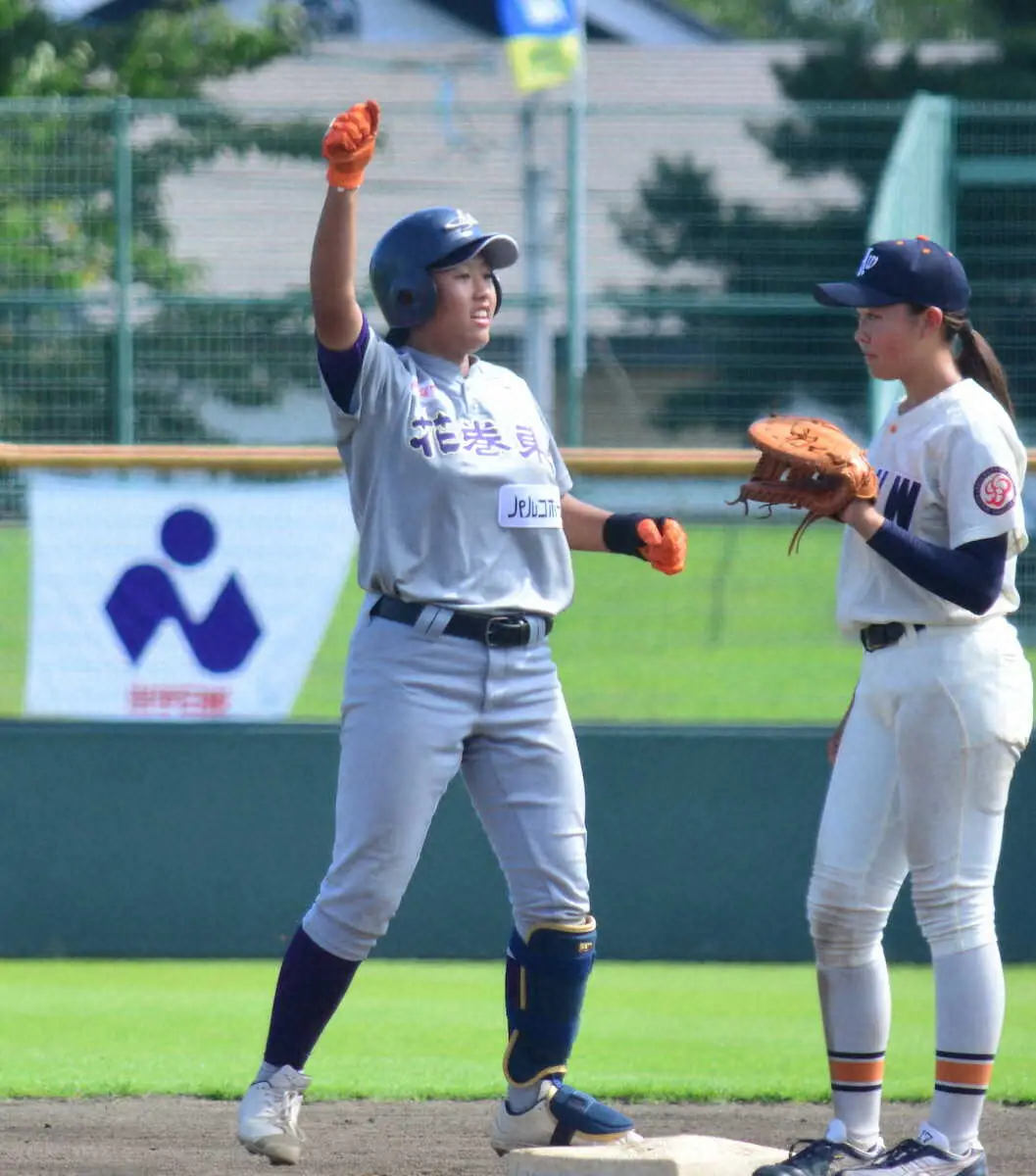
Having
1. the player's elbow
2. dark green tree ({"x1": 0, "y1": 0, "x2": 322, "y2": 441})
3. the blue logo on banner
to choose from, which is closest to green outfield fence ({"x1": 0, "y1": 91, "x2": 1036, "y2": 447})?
dark green tree ({"x1": 0, "y1": 0, "x2": 322, "y2": 441})

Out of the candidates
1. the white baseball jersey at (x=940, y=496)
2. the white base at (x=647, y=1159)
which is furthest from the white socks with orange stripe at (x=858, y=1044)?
the white baseball jersey at (x=940, y=496)

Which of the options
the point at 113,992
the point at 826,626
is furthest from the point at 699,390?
the point at 113,992

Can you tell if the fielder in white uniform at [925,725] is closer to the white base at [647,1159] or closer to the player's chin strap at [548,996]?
the white base at [647,1159]

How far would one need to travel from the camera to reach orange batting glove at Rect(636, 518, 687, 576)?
4.59 m

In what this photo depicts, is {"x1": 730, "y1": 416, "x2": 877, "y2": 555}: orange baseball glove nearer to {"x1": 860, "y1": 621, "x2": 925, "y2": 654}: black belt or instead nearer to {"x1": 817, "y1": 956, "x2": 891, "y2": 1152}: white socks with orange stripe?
{"x1": 860, "y1": 621, "x2": 925, "y2": 654}: black belt

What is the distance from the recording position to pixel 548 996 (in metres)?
4.44

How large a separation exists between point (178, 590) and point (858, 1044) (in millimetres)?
Answer: 3701

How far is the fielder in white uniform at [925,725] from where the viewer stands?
4.14m

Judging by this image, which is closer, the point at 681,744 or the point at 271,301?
the point at 681,744

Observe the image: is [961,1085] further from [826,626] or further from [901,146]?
[901,146]

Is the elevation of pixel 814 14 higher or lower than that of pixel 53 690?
higher

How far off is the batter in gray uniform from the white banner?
9.65 feet

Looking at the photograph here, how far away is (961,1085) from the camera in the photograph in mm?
4145

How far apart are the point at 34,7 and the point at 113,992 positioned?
14.3 metres
